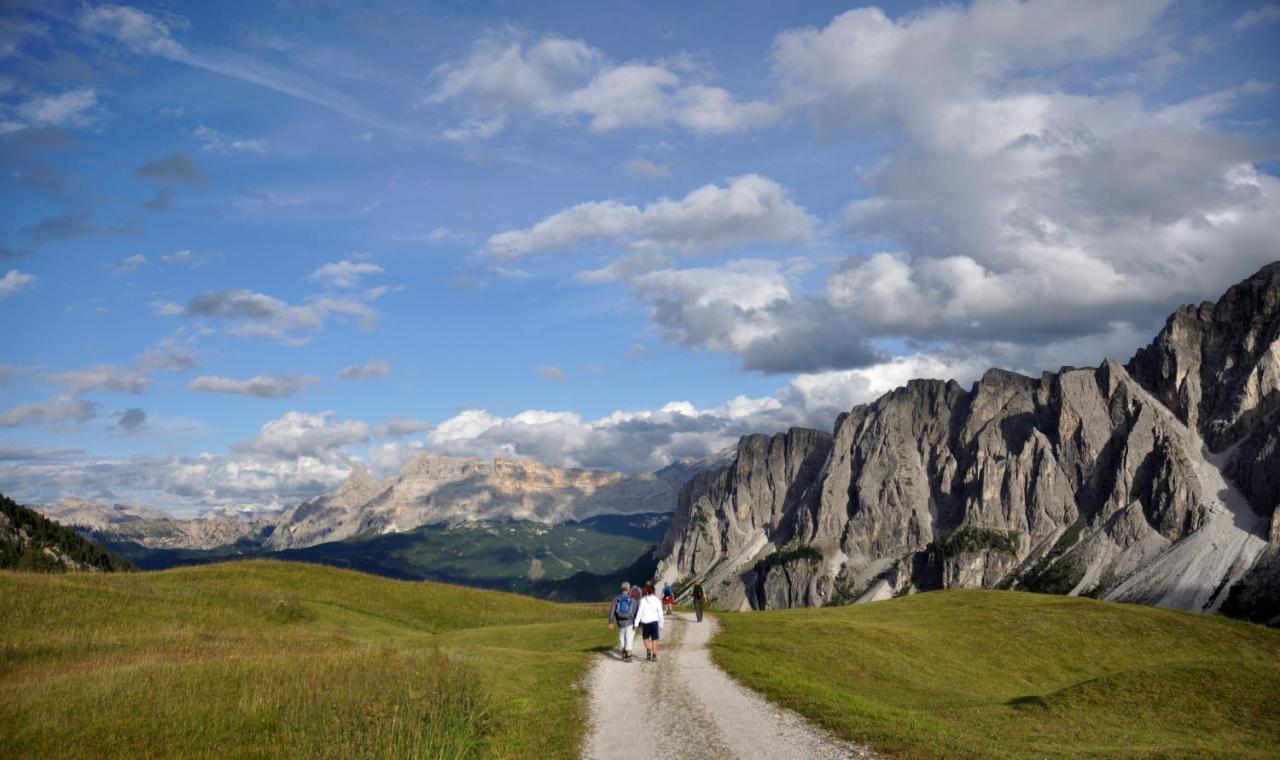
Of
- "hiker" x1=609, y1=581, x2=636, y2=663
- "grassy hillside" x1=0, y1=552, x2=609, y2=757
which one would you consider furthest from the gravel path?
"grassy hillside" x1=0, y1=552, x2=609, y2=757

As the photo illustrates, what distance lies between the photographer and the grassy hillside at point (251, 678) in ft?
77.1

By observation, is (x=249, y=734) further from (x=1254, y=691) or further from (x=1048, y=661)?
(x=1048, y=661)

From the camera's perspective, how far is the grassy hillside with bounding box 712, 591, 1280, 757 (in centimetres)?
2898

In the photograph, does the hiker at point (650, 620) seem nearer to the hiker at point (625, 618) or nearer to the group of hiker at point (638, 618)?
the group of hiker at point (638, 618)

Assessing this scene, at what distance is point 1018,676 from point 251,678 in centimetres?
4848

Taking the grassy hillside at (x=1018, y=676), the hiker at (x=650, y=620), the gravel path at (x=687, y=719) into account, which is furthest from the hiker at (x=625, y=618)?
the grassy hillside at (x=1018, y=676)

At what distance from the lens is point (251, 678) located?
3011 centimetres

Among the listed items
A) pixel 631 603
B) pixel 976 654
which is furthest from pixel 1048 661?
pixel 631 603

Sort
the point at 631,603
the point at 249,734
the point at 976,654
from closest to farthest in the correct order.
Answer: the point at 249,734
the point at 631,603
the point at 976,654

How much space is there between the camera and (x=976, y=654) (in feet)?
192

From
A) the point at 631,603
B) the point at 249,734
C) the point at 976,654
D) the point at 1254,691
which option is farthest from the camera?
the point at 976,654

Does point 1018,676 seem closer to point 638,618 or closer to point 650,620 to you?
point 650,620

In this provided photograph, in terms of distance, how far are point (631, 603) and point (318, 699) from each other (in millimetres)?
18238

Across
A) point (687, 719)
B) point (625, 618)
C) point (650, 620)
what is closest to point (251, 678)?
point (687, 719)
